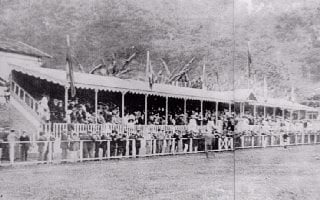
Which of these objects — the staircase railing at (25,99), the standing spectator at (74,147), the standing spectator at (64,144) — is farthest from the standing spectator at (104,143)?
the staircase railing at (25,99)

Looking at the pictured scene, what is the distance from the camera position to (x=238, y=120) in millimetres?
7543

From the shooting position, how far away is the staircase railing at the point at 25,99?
562 centimetres

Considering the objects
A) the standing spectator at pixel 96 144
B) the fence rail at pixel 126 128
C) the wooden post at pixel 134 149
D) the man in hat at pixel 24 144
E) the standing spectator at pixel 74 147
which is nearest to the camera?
the man in hat at pixel 24 144

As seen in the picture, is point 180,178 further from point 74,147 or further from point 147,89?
point 74,147

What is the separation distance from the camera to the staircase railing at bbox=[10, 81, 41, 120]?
562 cm

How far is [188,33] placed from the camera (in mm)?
6855

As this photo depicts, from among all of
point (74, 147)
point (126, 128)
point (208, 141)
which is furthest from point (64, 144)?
point (208, 141)

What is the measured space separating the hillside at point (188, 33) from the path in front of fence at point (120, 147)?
0.96 meters

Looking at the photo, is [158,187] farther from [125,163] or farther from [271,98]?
[271,98]

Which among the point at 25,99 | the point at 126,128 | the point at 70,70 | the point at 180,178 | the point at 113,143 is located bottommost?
the point at 180,178

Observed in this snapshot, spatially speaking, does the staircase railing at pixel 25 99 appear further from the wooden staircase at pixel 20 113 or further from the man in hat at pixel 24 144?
the man in hat at pixel 24 144

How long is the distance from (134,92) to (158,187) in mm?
1474

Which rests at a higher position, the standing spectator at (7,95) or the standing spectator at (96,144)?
the standing spectator at (7,95)

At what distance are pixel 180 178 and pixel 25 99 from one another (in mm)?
2422
